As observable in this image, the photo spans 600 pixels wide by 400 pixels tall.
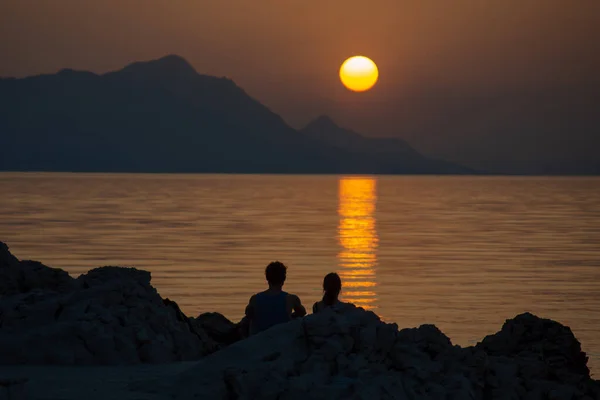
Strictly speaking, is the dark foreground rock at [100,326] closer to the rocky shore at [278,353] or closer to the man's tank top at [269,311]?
the rocky shore at [278,353]

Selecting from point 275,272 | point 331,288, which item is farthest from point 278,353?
point 331,288

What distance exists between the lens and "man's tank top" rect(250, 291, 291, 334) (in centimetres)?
1105

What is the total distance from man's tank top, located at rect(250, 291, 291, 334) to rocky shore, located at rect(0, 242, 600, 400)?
94cm

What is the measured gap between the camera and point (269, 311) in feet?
36.4

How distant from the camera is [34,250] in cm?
3462

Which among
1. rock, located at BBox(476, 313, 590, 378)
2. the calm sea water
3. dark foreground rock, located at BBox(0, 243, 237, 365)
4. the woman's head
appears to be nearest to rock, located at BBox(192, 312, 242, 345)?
dark foreground rock, located at BBox(0, 243, 237, 365)

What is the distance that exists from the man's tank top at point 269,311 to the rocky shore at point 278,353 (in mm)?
943

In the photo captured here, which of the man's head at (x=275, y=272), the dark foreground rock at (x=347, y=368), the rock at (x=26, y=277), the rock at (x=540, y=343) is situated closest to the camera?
the dark foreground rock at (x=347, y=368)

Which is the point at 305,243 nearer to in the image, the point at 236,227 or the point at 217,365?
the point at 236,227

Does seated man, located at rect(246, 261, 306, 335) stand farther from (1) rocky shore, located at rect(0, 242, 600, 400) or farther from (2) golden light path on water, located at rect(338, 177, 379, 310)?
(2) golden light path on water, located at rect(338, 177, 379, 310)

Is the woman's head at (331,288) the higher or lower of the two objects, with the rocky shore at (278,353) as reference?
higher

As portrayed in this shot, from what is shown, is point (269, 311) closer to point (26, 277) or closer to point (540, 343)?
point (540, 343)

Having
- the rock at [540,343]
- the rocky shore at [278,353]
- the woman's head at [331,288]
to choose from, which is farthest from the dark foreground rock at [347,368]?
the rock at [540,343]

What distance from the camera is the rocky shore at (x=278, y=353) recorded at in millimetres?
8469
